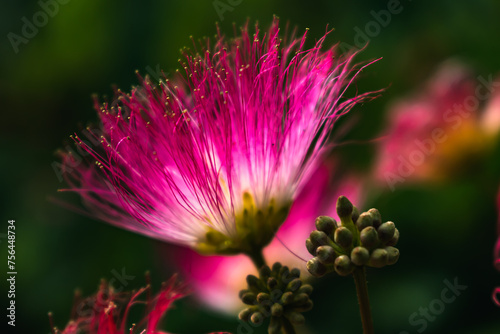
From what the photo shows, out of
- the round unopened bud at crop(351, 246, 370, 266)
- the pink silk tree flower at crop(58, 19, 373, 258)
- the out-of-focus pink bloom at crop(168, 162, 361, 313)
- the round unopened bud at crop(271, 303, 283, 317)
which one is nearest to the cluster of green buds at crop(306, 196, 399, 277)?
→ the round unopened bud at crop(351, 246, 370, 266)

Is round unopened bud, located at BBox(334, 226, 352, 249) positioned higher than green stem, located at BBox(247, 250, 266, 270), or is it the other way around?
green stem, located at BBox(247, 250, 266, 270)

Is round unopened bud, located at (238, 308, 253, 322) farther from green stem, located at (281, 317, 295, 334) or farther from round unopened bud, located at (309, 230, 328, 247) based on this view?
round unopened bud, located at (309, 230, 328, 247)

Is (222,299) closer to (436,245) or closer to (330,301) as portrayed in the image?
(330,301)

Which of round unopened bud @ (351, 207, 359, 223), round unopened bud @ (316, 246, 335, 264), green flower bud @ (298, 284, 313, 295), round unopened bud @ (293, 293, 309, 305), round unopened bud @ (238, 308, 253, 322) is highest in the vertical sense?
round unopened bud @ (351, 207, 359, 223)

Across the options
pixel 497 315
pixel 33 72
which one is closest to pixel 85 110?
pixel 33 72

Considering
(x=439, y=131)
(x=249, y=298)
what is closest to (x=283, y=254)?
(x=439, y=131)

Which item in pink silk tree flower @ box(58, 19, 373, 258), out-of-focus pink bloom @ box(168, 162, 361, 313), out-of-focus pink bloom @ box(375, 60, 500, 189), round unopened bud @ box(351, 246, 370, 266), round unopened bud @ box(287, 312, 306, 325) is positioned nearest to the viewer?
round unopened bud @ box(351, 246, 370, 266)

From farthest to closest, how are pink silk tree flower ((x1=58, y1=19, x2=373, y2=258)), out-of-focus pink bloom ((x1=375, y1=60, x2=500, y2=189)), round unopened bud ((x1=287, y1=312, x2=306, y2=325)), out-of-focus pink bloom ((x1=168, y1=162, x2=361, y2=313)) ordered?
out-of-focus pink bloom ((x1=375, y1=60, x2=500, y2=189))
out-of-focus pink bloom ((x1=168, y1=162, x2=361, y2=313))
pink silk tree flower ((x1=58, y1=19, x2=373, y2=258))
round unopened bud ((x1=287, y1=312, x2=306, y2=325))
